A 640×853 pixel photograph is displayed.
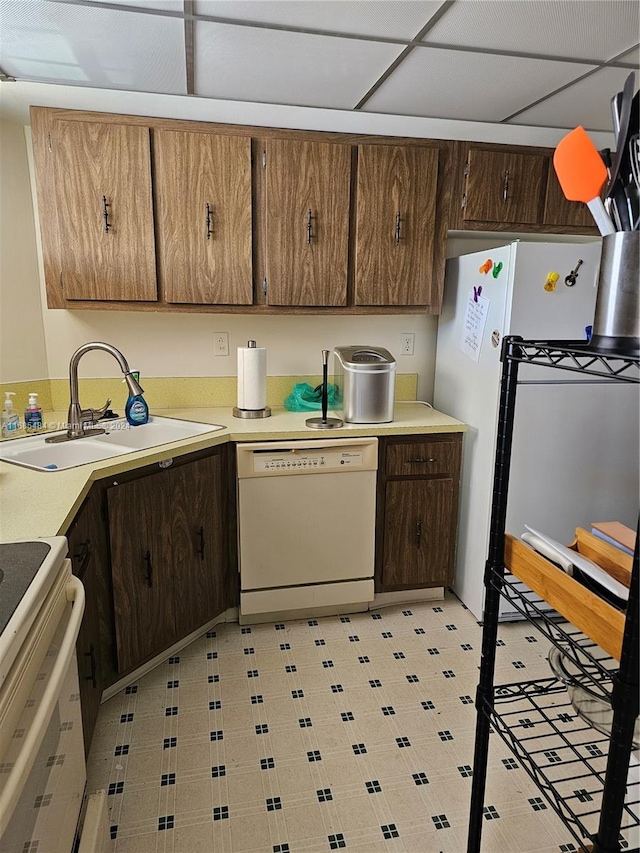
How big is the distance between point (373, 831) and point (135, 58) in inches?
101

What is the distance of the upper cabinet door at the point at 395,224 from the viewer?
246 centimetres

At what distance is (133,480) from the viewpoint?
1916 millimetres

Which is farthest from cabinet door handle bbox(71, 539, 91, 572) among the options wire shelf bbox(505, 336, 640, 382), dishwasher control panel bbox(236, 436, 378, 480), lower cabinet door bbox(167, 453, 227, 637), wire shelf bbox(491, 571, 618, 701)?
wire shelf bbox(505, 336, 640, 382)

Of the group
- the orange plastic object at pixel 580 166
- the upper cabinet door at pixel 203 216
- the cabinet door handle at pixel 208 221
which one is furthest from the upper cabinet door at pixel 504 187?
the orange plastic object at pixel 580 166

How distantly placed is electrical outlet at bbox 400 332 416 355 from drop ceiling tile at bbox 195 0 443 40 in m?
1.44

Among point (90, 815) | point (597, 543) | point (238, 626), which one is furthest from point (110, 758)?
point (597, 543)

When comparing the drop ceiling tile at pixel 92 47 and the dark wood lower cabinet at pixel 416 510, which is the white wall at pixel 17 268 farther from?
the dark wood lower cabinet at pixel 416 510

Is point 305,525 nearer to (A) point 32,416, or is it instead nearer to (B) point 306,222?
(A) point 32,416

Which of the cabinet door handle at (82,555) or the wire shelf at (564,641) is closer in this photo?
the wire shelf at (564,641)

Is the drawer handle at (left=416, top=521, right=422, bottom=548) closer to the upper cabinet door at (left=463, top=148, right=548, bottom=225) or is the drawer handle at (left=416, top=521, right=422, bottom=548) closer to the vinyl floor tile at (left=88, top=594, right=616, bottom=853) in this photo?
the vinyl floor tile at (left=88, top=594, right=616, bottom=853)

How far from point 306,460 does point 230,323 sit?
2.82 ft

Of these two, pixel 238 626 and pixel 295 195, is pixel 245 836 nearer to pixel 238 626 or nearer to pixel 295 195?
pixel 238 626

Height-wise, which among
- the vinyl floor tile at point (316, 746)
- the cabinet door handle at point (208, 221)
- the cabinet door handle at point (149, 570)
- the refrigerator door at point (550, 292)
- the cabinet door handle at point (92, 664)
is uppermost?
the cabinet door handle at point (208, 221)

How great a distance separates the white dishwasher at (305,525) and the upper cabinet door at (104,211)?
2.93ft
